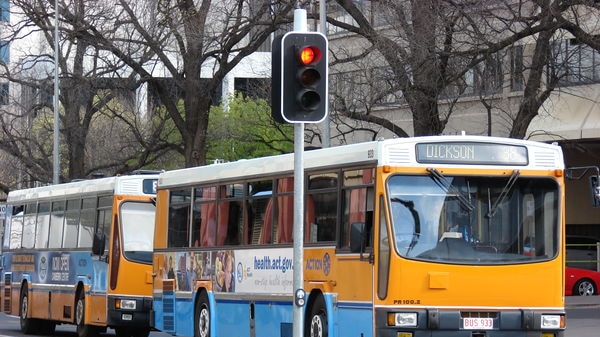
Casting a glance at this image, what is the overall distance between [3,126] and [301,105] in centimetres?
3601

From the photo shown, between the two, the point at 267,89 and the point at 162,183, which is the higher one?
the point at 267,89

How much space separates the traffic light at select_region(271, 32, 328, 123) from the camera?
38.9ft

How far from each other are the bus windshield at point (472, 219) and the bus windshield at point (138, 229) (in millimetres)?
10012

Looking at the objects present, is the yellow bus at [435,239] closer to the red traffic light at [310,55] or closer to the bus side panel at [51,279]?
the red traffic light at [310,55]

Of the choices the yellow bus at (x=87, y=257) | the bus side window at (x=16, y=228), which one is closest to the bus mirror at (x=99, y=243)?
the yellow bus at (x=87, y=257)

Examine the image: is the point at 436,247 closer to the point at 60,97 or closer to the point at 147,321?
the point at 147,321

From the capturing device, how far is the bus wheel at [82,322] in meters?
25.2

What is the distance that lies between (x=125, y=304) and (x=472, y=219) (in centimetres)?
1011

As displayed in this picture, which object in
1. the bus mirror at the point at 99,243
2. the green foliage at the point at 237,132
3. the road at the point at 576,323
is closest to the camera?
the bus mirror at the point at 99,243

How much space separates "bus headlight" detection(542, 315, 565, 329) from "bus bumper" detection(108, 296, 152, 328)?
10.1 meters

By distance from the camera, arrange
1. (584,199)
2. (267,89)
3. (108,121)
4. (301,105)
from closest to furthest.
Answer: (301,105)
(267,89)
(584,199)
(108,121)

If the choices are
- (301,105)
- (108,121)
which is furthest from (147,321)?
(108,121)

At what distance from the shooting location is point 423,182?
15984mm

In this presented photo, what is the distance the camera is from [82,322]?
2552cm
